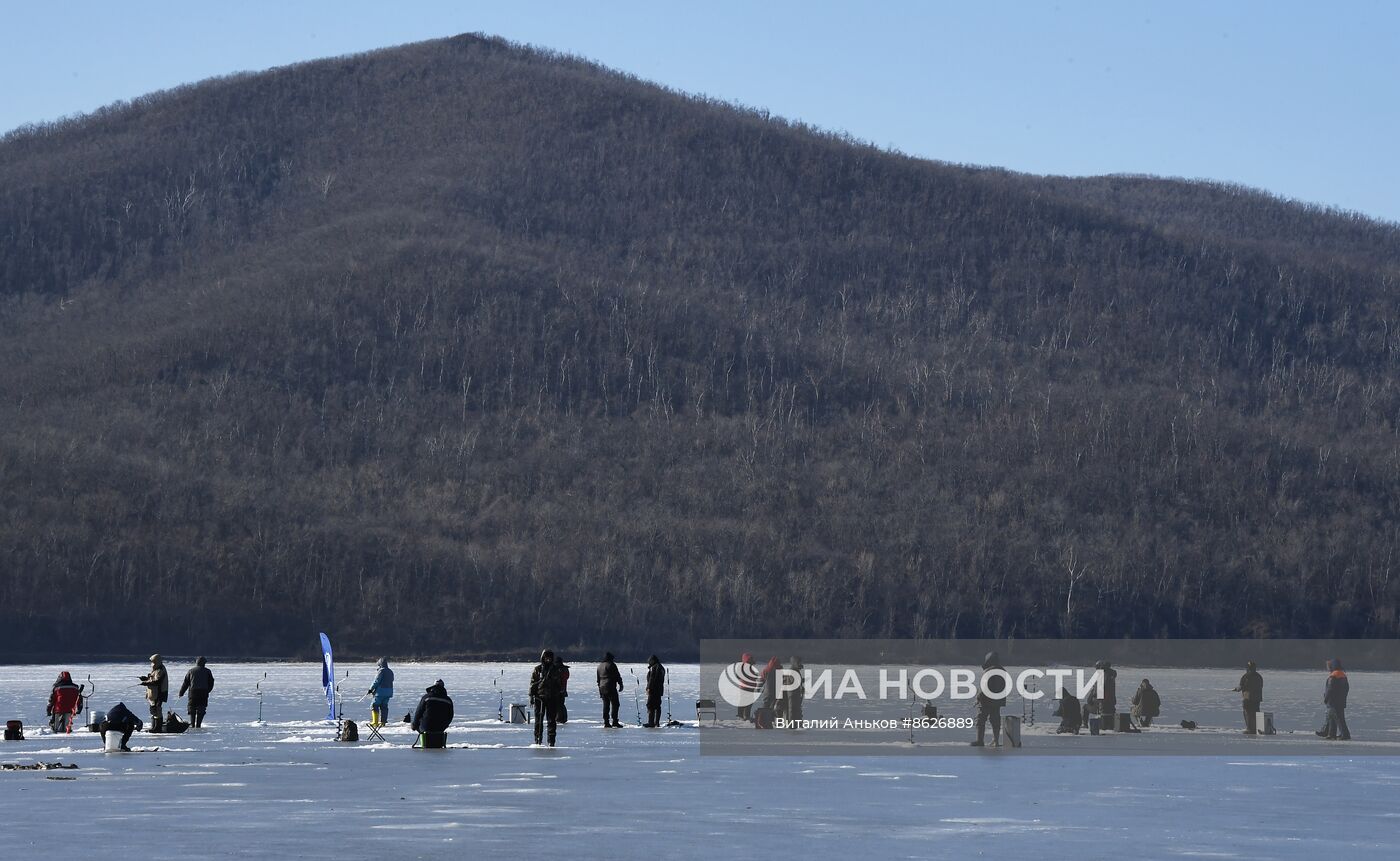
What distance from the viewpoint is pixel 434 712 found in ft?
130

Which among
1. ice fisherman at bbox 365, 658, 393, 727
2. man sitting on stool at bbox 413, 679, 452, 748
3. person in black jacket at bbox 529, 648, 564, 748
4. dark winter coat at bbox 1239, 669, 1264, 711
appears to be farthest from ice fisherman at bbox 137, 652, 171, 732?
dark winter coat at bbox 1239, 669, 1264, 711

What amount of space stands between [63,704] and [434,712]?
971cm

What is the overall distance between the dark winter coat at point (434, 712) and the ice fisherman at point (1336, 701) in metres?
18.6

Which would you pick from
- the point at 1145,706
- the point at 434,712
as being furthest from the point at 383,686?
the point at 1145,706

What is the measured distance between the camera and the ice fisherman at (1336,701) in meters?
42.3

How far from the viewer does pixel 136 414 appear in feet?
611

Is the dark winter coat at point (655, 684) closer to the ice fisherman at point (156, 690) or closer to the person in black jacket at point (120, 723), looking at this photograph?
the ice fisherman at point (156, 690)

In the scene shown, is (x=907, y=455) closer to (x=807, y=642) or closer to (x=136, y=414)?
(x=807, y=642)

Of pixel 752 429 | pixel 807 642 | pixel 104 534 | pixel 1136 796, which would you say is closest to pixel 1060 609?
pixel 807 642

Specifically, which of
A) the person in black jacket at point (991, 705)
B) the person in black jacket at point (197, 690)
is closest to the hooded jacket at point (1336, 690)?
the person in black jacket at point (991, 705)

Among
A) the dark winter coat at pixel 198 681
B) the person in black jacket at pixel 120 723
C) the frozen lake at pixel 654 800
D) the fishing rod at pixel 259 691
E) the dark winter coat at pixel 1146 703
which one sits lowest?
the frozen lake at pixel 654 800

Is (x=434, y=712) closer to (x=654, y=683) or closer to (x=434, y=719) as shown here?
(x=434, y=719)

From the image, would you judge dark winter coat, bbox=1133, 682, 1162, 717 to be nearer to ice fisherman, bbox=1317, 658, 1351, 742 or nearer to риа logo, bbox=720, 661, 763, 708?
ice fisherman, bbox=1317, 658, 1351, 742

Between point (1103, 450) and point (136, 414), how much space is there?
92.4m
